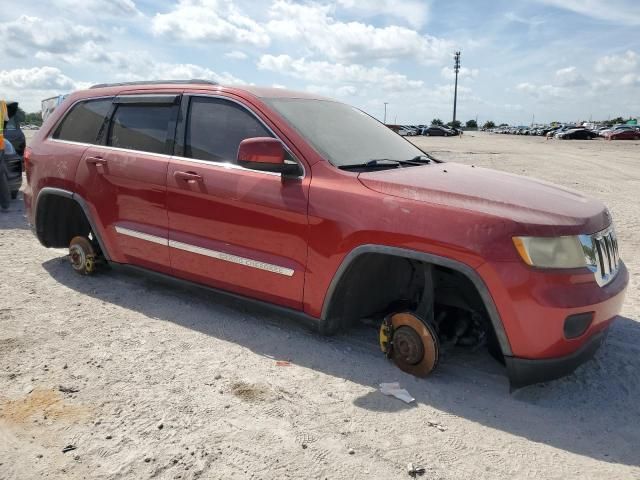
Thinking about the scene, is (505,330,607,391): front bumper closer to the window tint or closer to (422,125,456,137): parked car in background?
the window tint

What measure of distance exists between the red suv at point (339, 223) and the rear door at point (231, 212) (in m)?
0.01

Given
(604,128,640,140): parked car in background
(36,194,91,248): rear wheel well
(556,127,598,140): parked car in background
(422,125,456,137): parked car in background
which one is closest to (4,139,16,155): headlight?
(36,194,91,248): rear wheel well

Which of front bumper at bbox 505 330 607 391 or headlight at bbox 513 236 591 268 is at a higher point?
headlight at bbox 513 236 591 268

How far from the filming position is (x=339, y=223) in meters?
3.25

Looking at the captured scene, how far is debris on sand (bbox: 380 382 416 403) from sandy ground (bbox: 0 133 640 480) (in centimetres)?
6

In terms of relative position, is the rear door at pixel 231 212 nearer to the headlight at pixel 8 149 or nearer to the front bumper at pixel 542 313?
the front bumper at pixel 542 313

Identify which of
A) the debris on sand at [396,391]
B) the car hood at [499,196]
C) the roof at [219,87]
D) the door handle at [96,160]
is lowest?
the debris on sand at [396,391]

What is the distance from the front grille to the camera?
9.57ft

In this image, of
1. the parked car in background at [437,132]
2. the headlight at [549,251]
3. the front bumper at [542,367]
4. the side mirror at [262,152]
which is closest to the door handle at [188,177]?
the side mirror at [262,152]

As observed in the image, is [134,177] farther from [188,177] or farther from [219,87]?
[219,87]

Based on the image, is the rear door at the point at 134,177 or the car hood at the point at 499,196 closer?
the car hood at the point at 499,196

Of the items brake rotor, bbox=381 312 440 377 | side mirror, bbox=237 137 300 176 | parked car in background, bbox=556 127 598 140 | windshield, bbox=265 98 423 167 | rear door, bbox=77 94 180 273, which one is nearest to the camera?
brake rotor, bbox=381 312 440 377

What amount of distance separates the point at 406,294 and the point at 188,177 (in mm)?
1736

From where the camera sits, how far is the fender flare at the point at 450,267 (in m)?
2.85
